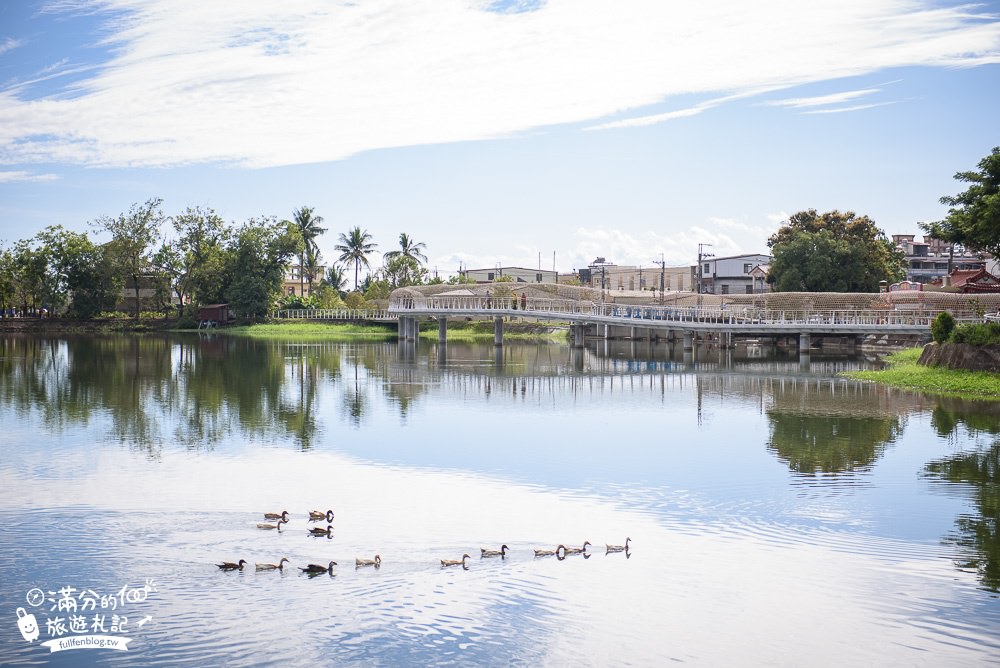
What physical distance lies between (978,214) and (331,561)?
1522 inches

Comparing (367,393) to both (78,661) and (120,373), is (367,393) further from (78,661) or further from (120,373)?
(78,661)

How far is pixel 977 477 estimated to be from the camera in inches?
926

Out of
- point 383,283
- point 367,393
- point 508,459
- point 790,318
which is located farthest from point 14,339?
point 508,459

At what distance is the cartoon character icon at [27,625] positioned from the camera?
13091 mm

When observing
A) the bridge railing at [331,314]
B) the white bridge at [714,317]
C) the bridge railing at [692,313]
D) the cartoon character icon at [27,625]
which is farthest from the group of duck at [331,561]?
the bridge railing at [331,314]

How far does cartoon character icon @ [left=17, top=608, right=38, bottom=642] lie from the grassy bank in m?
34.8

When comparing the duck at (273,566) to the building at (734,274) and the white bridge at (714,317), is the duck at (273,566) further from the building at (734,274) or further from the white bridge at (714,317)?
the building at (734,274)

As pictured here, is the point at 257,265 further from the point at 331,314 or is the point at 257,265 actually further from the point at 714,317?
the point at 714,317

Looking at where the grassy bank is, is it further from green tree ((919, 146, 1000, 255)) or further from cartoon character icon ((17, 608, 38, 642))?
cartoon character icon ((17, 608, 38, 642))

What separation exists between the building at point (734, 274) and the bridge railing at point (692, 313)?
26292 millimetres

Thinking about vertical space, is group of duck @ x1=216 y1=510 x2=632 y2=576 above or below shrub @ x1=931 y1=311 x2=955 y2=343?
below

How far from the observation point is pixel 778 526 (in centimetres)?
1886

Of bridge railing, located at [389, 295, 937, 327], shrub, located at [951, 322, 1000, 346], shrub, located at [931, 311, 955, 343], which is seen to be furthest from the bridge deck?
shrub, located at [951, 322, 1000, 346]

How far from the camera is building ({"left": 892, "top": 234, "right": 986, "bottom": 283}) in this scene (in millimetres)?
107062
